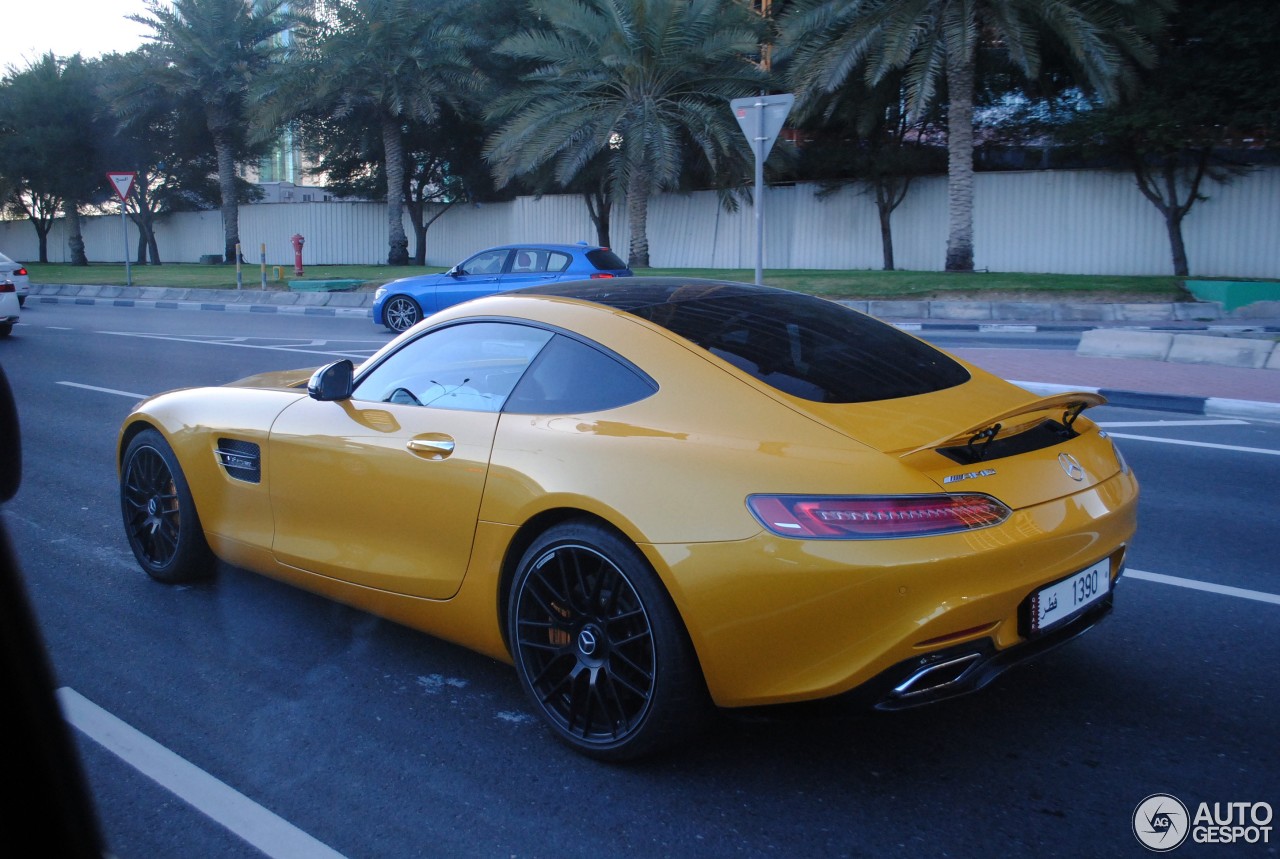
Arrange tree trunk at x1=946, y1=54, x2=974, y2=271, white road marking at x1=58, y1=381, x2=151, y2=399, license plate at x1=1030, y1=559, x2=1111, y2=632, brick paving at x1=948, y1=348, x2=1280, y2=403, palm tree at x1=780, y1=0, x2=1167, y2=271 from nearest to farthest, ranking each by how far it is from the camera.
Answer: license plate at x1=1030, y1=559, x2=1111, y2=632, brick paving at x1=948, y1=348, x2=1280, y2=403, white road marking at x1=58, y1=381, x2=151, y2=399, palm tree at x1=780, y1=0, x2=1167, y2=271, tree trunk at x1=946, y1=54, x2=974, y2=271

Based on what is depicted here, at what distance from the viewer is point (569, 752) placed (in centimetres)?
346

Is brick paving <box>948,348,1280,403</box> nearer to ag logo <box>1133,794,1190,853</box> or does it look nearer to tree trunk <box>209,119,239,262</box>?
ag logo <box>1133,794,1190,853</box>

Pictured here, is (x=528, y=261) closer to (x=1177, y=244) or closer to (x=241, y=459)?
(x=241, y=459)

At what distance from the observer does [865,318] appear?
4367mm

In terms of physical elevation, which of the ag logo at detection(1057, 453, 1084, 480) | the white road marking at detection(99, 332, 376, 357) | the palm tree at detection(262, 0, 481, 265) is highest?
the palm tree at detection(262, 0, 481, 265)

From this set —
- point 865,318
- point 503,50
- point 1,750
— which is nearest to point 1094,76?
point 503,50

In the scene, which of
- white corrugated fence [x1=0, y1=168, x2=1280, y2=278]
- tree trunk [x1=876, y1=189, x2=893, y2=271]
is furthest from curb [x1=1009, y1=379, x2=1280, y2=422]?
tree trunk [x1=876, y1=189, x2=893, y2=271]

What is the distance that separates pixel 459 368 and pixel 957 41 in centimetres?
1803

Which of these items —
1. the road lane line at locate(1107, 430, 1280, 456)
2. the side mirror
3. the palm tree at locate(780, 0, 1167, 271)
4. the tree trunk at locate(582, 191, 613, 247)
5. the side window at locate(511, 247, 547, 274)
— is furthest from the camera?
the tree trunk at locate(582, 191, 613, 247)

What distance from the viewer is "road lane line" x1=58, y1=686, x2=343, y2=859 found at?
2945mm

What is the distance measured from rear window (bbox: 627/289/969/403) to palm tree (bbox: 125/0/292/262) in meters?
30.6

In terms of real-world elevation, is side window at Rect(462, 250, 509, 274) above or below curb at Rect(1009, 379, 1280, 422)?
above

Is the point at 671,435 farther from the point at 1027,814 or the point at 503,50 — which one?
the point at 503,50

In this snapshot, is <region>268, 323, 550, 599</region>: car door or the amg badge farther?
<region>268, 323, 550, 599</region>: car door
